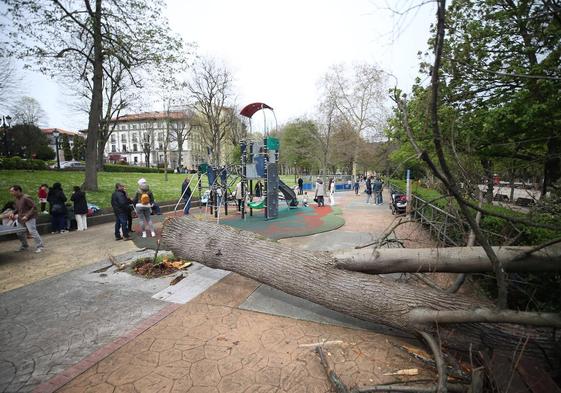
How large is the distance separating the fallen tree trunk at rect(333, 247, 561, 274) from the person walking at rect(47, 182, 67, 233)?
31.6 feet

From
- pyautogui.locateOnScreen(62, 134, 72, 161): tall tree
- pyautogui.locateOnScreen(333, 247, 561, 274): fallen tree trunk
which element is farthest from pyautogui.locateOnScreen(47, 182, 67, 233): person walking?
pyautogui.locateOnScreen(62, 134, 72, 161): tall tree

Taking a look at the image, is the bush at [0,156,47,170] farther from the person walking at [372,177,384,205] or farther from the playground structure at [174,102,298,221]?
the person walking at [372,177,384,205]

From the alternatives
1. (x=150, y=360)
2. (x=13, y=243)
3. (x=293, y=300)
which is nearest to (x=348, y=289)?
(x=293, y=300)

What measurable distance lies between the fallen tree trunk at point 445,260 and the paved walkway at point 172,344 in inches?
35.5

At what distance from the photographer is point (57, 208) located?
8.78 meters

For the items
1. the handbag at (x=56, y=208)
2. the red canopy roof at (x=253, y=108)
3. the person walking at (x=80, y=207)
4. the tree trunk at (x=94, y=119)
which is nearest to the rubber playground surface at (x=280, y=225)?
the person walking at (x=80, y=207)

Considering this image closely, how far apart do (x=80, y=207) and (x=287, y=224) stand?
24.3 feet

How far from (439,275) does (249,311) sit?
3983mm

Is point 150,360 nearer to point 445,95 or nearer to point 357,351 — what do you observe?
point 357,351

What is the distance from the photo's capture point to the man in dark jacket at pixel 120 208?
7748 millimetres

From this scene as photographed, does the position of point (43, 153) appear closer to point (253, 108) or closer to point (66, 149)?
point (66, 149)

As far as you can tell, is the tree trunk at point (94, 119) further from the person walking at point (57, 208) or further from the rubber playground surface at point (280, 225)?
the person walking at point (57, 208)

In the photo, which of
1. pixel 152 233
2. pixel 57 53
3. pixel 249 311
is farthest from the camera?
pixel 57 53

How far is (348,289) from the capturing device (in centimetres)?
328
